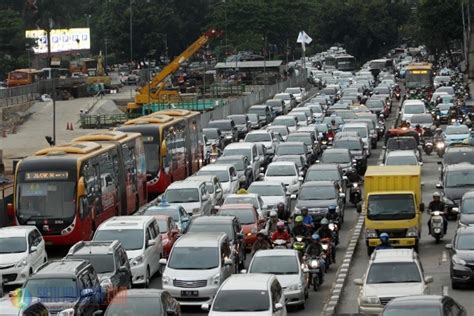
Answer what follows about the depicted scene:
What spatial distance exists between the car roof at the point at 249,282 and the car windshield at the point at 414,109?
156 ft

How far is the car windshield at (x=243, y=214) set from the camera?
128 feet

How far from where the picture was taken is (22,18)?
162000mm

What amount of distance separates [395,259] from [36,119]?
76.9 metres

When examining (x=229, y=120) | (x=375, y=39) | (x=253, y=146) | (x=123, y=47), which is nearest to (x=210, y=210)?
(x=253, y=146)

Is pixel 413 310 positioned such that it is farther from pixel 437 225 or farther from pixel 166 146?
pixel 166 146

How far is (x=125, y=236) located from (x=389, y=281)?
8076mm

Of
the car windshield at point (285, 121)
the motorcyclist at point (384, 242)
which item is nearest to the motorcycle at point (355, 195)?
the motorcyclist at point (384, 242)

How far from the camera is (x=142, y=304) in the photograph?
24.5 metres

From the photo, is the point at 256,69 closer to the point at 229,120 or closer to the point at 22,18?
the point at 22,18

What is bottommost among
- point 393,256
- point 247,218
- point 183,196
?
point 183,196

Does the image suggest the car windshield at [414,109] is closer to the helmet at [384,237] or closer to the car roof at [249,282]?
the helmet at [384,237]

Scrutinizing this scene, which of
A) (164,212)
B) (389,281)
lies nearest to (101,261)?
(389,281)

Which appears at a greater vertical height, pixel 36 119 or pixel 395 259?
pixel 395 259

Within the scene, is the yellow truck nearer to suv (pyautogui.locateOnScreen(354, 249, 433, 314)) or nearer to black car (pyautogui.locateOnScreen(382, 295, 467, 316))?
suv (pyautogui.locateOnScreen(354, 249, 433, 314))
